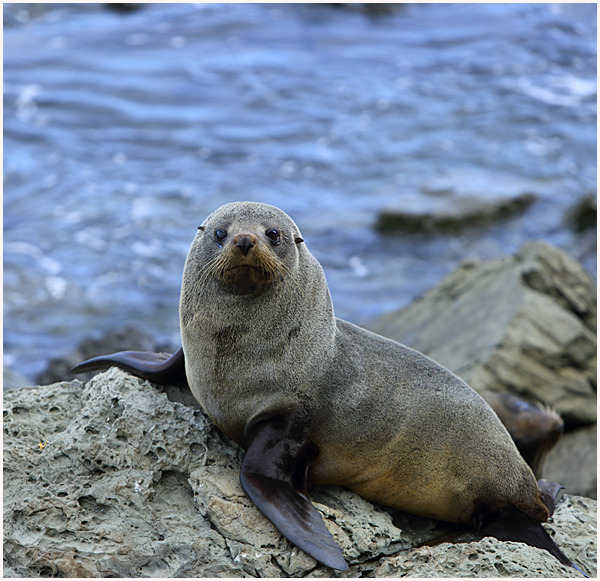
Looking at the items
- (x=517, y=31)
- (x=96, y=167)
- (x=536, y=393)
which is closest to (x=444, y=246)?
(x=536, y=393)

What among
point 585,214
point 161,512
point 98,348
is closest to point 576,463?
point 161,512

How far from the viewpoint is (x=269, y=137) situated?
59.7ft

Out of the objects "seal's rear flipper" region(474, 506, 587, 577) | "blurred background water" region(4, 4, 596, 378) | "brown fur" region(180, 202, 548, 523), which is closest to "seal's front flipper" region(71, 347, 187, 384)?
"brown fur" region(180, 202, 548, 523)

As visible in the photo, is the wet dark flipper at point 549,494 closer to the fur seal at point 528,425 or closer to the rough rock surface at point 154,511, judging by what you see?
the rough rock surface at point 154,511

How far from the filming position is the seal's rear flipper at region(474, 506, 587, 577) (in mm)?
4719

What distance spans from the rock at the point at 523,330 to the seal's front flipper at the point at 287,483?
12.3 feet

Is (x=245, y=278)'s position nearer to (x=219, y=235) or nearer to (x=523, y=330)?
(x=219, y=235)

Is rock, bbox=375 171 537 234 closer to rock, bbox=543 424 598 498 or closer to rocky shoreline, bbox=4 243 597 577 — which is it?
rock, bbox=543 424 598 498

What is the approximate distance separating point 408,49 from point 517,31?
12.3 ft

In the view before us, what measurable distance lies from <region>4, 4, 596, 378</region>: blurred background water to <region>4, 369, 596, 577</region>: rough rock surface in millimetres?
6145

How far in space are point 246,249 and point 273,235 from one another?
1.31ft

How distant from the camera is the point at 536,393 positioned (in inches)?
328

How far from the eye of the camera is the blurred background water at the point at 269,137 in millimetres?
12945

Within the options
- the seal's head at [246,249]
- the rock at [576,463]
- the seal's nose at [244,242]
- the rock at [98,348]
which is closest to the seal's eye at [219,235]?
the seal's head at [246,249]
